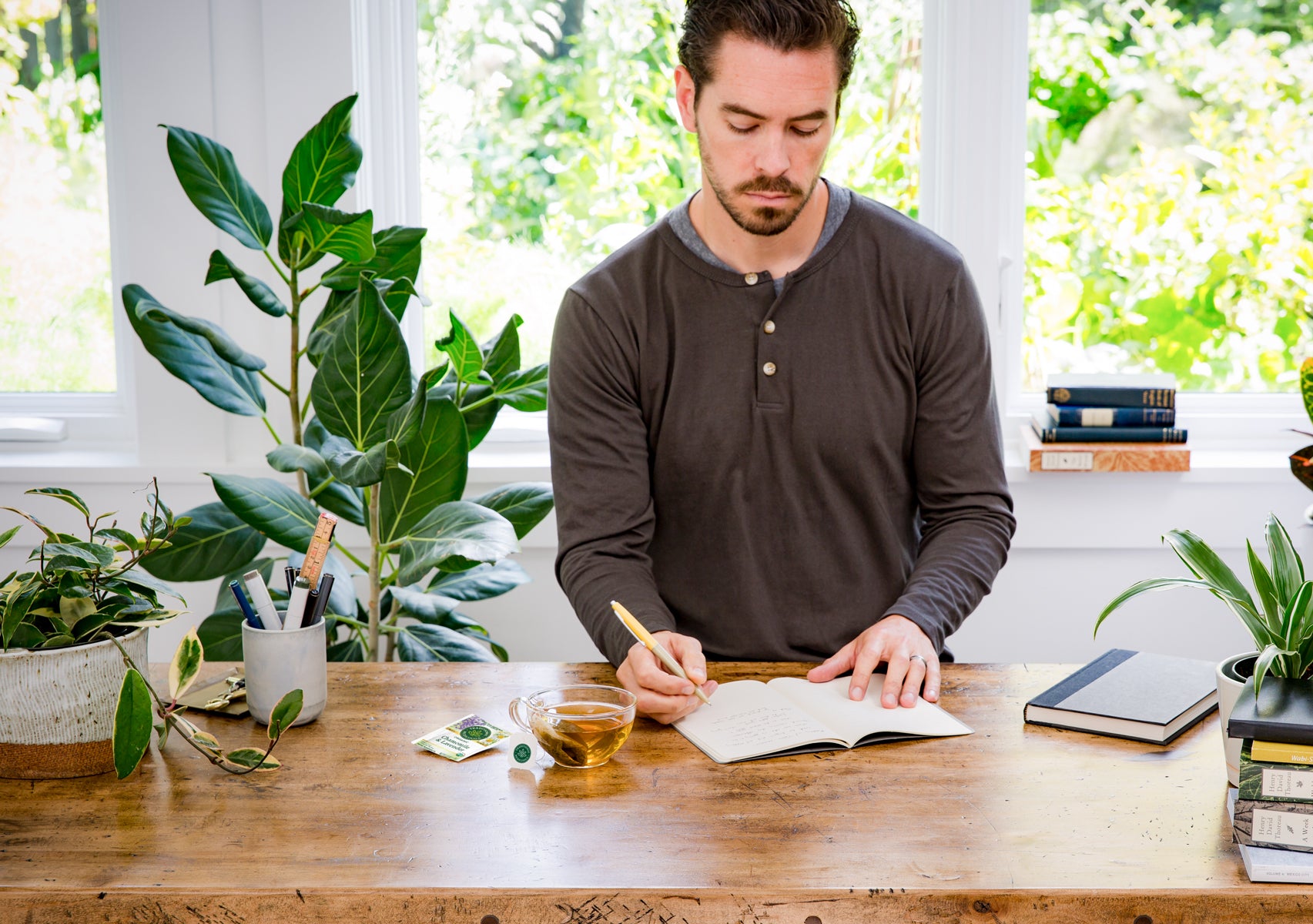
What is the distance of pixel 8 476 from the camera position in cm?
265

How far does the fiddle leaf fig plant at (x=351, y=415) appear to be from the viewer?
1.92 meters

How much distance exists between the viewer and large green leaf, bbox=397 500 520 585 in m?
1.85

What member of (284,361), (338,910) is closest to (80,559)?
(338,910)

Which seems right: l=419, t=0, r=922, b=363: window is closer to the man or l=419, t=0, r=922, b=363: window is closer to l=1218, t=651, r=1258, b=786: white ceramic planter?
the man

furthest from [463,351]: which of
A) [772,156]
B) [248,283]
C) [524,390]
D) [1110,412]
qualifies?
[1110,412]

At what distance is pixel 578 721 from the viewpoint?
1224mm

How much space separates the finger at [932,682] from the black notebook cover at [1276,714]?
1.15 feet

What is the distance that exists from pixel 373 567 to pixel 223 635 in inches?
11.4

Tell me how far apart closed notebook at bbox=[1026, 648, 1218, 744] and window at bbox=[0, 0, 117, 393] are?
2408mm


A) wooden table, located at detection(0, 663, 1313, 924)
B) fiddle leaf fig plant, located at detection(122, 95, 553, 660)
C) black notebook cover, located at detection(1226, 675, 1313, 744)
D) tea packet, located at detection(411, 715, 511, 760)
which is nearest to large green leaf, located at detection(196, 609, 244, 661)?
fiddle leaf fig plant, located at detection(122, 95, 553, 660)

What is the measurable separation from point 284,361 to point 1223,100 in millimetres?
2278

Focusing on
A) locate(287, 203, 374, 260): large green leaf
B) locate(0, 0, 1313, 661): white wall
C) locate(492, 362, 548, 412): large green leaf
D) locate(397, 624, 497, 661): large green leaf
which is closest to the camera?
locate(287, 203, 374, 260): large green leaf

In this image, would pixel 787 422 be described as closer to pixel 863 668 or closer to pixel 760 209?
pixel 760 209

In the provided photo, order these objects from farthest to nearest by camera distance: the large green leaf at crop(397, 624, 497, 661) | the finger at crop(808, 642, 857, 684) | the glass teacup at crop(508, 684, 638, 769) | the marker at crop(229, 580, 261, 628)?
the large green leaf at crop(397, 624, 497, 661)
the finger at crop(808, 642, 857, 684)
the marker at crop(229, 580, 261, 628)
the glass teacup at crop(508, 684, 638, 769)
